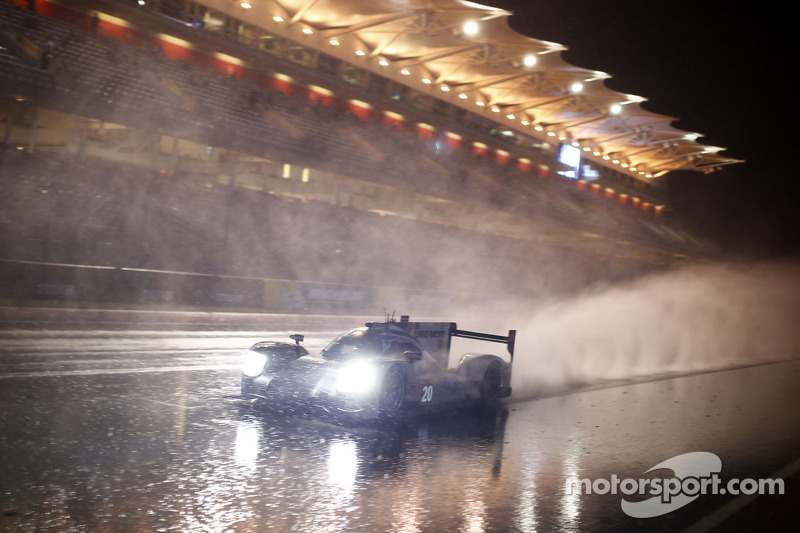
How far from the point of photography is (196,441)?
589cm

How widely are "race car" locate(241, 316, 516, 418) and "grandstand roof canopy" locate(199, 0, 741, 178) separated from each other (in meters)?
21.2

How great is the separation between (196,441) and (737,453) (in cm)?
561

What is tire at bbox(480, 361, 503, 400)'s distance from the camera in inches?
364

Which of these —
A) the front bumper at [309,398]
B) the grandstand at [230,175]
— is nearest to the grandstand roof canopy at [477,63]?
the grandstand at [230,175]

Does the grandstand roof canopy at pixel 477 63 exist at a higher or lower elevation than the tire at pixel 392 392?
higher

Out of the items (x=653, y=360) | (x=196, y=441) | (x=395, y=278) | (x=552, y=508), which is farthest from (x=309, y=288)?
(x=552, y=508)

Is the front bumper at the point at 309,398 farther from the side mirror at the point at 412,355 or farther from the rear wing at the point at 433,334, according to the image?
the rear wing at the point at 433,334

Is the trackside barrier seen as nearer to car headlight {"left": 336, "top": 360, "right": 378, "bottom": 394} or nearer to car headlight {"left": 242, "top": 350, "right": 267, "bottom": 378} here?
car headlight {"left": 242, "top": 350, "right": 267, "bottom": 378}

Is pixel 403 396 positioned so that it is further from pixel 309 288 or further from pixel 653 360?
pixel 309 288

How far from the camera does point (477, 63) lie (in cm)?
3488

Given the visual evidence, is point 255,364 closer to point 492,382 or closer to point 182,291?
point 492,382

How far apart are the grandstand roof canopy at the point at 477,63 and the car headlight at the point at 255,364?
22.5 meters

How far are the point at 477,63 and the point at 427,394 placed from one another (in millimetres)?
29571

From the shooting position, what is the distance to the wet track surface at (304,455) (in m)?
4.32
